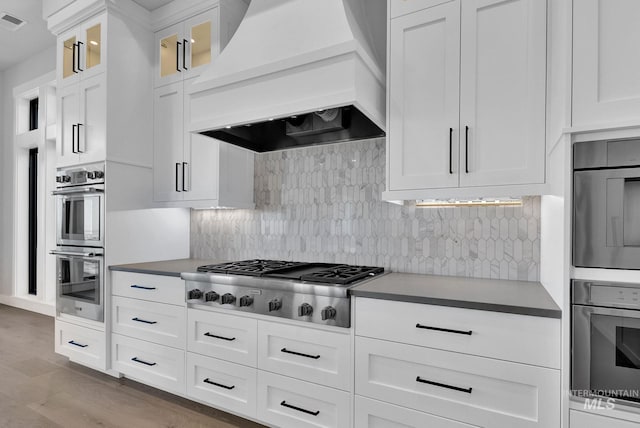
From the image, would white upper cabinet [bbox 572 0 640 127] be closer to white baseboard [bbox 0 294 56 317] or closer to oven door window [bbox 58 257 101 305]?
oven door window [bbox 58 257 101 305]

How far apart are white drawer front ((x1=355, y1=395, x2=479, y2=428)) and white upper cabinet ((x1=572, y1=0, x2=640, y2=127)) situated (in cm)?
134

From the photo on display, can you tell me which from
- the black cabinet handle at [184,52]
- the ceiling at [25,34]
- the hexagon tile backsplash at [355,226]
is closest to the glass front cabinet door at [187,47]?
the black cabinet handle at [184,52]

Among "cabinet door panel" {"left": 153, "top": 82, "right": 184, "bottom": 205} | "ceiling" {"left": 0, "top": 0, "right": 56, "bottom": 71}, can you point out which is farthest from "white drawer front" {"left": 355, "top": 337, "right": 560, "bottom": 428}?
"ceiling" {"left": 0, "top": 0, "right": 56, "bottom": 71}

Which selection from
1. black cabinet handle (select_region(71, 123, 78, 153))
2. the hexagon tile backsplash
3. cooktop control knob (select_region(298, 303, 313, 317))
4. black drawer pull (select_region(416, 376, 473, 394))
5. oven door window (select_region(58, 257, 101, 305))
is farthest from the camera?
black cabinet handle (select_region(71, 123, 78, 153))

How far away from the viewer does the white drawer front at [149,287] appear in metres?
2.42

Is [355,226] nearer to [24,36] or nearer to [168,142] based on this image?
[168,142]

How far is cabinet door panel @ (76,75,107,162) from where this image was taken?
2814mm

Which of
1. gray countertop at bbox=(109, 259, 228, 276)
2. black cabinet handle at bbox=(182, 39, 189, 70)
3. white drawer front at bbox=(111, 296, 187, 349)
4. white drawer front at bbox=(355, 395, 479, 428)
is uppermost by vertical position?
black cabinet handle at bbox=(182, 39, 189, 70)

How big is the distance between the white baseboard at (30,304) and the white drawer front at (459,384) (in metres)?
4.58

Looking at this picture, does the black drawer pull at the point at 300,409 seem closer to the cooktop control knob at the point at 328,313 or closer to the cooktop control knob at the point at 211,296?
the cooktop control knob at the point at 328,313

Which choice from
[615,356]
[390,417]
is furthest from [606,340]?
[390,417]

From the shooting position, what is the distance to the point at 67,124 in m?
3.12

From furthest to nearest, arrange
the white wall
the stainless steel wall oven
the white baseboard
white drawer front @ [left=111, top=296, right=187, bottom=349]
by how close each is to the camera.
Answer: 1. the white wall
2. the white baseboard
3. white drawer front @ [left=111, top=296, right=187, bottom=349]
4. the stainless steel wall oven

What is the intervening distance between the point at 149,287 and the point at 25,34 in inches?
141
